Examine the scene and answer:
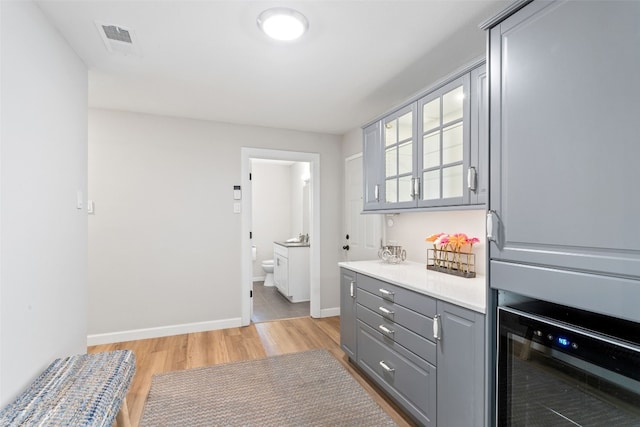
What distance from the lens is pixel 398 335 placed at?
6.73 ft

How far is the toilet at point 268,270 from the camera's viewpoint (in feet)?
19.1

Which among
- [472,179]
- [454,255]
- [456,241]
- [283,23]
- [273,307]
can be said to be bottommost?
[273,307]

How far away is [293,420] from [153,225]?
2.49m

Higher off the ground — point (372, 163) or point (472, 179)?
point (372, 163)

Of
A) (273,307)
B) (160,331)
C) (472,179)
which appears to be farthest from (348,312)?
(160,331)

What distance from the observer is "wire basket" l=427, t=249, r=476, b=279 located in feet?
7.34

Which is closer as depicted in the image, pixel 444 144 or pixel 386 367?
pixel 444 144

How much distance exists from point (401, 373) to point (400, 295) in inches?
20.1

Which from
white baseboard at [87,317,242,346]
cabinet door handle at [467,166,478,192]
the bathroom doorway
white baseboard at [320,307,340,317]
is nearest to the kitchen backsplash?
cabinet door handle at [467,166,478,192]

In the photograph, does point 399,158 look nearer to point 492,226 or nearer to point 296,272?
point 492,226

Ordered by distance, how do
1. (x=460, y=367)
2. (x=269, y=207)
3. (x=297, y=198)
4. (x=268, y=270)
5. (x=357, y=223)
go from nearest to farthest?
1. (x=460, y=367)
2. (x=357, y=223)
3. (x=268, y=270)
4. (x=297, y=198)
5. (x=269, y=207)

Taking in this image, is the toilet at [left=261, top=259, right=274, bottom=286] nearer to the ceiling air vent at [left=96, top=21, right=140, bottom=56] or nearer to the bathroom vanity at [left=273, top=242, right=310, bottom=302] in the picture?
the bathroom vanity at [left=273, top=242, right=310, bottom=302]

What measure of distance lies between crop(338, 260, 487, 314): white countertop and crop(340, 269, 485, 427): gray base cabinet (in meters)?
0.04

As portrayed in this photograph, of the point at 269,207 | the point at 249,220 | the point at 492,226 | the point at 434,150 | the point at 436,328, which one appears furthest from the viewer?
the point at 269,207
